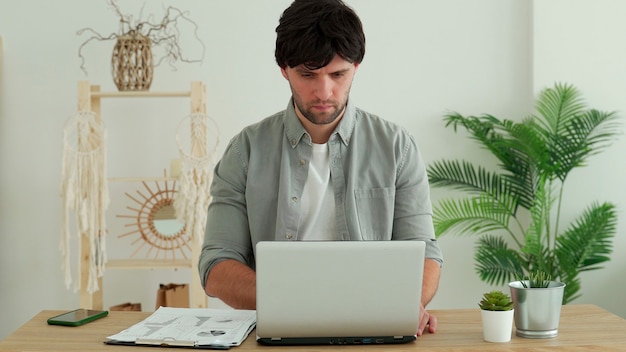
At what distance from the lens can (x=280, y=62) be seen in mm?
2256

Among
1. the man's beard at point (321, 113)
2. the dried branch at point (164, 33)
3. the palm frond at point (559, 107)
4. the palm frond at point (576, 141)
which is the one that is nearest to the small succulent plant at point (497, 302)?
the man's beard at point (321, 113)

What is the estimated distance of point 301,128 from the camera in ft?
7.89

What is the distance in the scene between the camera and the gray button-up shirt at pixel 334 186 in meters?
2.37

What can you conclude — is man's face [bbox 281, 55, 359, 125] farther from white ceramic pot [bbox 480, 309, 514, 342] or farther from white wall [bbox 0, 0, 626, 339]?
white wall [bbox 0, 0, 626, 339]

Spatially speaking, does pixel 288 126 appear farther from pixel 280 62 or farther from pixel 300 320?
pixel 300 320

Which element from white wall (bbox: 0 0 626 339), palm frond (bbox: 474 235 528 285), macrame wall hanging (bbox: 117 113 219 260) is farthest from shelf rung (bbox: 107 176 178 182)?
palm frond (bbox: 474 235 528 285)

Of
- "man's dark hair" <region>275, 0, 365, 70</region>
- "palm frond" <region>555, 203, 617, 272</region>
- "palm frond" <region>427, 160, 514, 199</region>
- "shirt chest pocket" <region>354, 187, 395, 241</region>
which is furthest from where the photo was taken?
"palm frond" <region>427, 160, 514, 199</region>

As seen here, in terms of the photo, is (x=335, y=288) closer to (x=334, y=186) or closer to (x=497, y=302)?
(x=497, y=302)

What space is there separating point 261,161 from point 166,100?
7.52 feet

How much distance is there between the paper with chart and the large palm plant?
2.39 m

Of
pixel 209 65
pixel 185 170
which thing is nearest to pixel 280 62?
pixel 185 170

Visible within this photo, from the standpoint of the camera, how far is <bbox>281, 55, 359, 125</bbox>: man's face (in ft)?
7.22

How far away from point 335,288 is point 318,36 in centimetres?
71

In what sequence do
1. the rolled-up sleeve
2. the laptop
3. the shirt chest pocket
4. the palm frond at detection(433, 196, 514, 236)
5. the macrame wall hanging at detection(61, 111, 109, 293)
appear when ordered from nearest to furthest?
the laptop < the rolled-up sleeve < the shirt chest pocket < the macrame wall hanging at detection(61, 111, 109, 293) < the palm frond at detection(433, 196, 514, 236)
